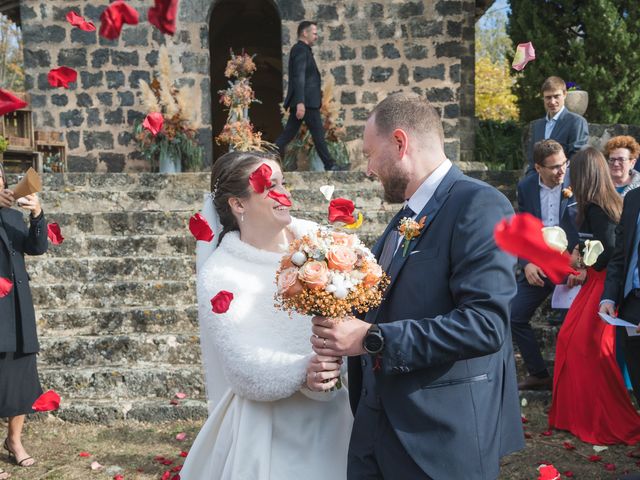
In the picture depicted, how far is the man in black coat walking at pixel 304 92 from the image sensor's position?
846cm

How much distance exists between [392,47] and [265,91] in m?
7.79

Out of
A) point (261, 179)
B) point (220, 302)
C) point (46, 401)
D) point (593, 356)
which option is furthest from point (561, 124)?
point (46, 401)

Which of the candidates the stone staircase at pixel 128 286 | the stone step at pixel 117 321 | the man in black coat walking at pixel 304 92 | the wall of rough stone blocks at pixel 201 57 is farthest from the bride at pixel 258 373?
the wall of rough stone blocks at pixel 201 57

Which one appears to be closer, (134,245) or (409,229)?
(409,229)

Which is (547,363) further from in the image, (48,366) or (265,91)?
(265,91)

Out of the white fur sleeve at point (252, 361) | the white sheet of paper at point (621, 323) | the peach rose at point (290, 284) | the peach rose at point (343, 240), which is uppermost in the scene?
the peach rose at point (343, 240)

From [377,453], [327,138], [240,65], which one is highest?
[240,65]

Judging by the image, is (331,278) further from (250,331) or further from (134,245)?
(134,245)

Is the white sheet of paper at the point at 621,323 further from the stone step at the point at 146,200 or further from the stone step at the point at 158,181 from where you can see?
the stone step at the point at 158,181

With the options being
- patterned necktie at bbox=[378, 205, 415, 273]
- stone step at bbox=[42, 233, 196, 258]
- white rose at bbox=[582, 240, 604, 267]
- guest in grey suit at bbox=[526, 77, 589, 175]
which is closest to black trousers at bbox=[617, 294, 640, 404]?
white rose at bbox=[582, 240, 604, 267]

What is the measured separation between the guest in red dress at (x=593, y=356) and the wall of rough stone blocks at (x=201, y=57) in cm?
604

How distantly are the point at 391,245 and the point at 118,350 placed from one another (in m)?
3.78

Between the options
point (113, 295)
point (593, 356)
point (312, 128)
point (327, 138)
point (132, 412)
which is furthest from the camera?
point (327, 138)

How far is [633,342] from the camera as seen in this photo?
362cm
